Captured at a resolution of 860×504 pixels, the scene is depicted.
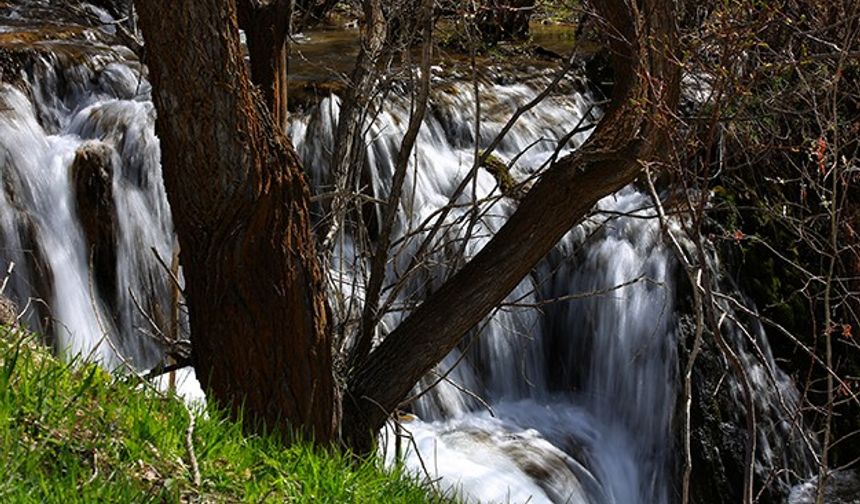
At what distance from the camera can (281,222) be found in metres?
4.16

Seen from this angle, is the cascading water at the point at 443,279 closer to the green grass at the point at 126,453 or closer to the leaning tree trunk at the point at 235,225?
the leaning tree trunk at the point at 235,225

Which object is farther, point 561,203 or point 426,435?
point 426,435

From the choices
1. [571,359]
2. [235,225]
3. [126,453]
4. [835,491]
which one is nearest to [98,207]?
[571,359]

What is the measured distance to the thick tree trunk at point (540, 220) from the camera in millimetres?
4566

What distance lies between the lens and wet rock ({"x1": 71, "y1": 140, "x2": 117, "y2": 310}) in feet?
24.9

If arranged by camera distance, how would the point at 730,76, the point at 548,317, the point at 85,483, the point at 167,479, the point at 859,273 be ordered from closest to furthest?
the point at 85,483 < the point at 167,479 < the point at 730,76 < the point at 859,273 < the point at 548,317

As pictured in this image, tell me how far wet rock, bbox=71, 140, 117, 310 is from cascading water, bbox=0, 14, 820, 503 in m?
0.02

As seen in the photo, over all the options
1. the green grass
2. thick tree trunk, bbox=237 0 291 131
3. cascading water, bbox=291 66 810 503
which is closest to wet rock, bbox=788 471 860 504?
cascading water, bbox=291 66 810 503

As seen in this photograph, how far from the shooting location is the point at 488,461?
7.30m

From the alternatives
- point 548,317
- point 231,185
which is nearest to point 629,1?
point 231,185

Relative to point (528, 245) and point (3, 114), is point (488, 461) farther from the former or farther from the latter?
point (3, 114)

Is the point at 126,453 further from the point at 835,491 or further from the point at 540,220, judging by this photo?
the point at 835,491

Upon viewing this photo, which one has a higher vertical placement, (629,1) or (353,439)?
(629,1)

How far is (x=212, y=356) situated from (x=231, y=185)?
624 millimetres
